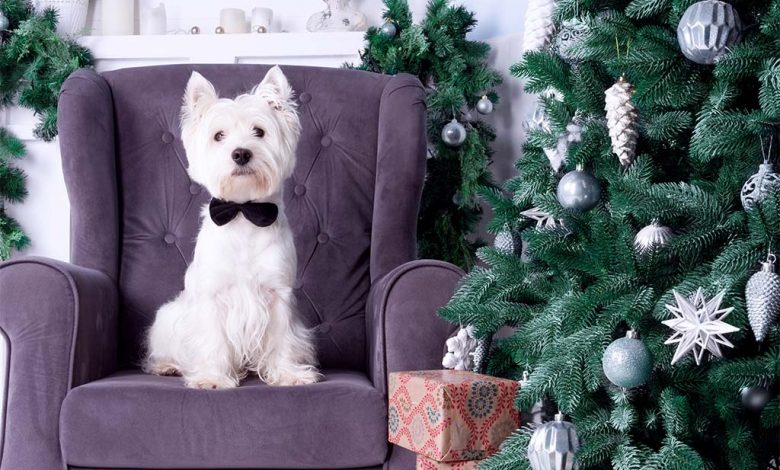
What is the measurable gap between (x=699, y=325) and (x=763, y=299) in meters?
0.10

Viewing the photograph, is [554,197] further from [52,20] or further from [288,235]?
[52,20]

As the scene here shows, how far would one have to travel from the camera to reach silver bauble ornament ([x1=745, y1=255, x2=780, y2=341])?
1267 mm

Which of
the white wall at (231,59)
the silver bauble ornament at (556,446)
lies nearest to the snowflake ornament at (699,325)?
the silver bauble ornament at (556,446)

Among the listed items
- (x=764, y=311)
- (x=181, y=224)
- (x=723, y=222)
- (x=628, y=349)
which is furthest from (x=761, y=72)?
(x=181, y=224)

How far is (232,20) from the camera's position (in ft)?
12.0

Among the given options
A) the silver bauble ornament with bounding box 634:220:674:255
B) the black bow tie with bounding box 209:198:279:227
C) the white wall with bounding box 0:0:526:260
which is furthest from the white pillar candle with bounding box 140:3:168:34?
the silver bauble ornament with bounding box 634:220:674:255

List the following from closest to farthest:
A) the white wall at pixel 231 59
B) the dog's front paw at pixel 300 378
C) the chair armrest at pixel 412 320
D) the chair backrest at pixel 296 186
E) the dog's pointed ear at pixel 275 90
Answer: the chair armrest at pixel 412 320, the dog's front paw at pixel 300 378, the dog's pointed ear at pixel 275 90, the chair backrest at pixel 296 186, the white wall at pixel 231 59

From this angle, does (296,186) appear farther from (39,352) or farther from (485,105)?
(39,352)

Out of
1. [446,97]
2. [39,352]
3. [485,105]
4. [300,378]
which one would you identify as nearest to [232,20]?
[446,97]

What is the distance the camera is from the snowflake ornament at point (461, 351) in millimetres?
2057

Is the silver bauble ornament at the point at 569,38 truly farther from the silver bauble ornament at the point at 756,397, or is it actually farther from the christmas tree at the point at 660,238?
the silver bauble ornament at the point at 756,397

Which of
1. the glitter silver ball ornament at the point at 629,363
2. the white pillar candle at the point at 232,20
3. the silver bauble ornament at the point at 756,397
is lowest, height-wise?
the silver bauble ornament at the point at 756,397

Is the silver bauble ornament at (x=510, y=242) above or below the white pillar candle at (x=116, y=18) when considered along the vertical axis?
below

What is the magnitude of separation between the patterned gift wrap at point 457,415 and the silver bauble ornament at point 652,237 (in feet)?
1.79
